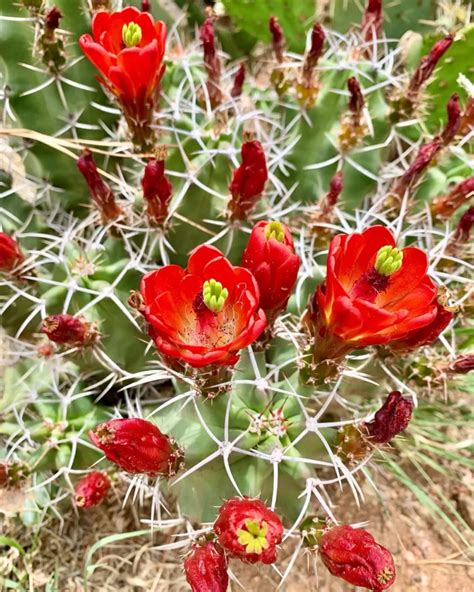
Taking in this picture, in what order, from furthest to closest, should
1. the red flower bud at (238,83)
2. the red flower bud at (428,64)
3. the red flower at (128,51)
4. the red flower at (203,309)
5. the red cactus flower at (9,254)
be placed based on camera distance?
1. the red flower bud at (238,83)
2. the red flower bud at (428,64)
3. the red cactus flower at (9,254)
4. the red flower at (128,51)
5. the red flower at (203,309)

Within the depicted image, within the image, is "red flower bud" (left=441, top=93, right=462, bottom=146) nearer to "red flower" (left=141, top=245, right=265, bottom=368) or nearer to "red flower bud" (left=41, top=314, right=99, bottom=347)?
"red flower" (left=141, top=245, right=265, bottom=368)

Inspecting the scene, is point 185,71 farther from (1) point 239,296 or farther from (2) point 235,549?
(2) point 235,549

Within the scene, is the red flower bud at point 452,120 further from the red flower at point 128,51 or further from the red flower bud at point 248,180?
the red flower at point 128,51

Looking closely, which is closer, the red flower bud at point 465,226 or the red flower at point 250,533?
the red flower at point 250,533

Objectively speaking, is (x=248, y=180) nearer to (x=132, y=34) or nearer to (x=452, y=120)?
(x=132, y=34)

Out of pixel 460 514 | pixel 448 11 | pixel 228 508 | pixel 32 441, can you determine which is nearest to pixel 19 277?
pixel 32 441

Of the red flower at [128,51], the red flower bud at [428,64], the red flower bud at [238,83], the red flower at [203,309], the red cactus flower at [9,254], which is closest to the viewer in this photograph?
the red flower at [203,309]

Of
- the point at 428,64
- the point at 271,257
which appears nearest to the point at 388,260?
the point at 271,257

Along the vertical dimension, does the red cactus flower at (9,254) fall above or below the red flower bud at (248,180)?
below

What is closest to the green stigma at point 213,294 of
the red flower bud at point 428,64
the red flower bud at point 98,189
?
the red flower bud at point 98,189
